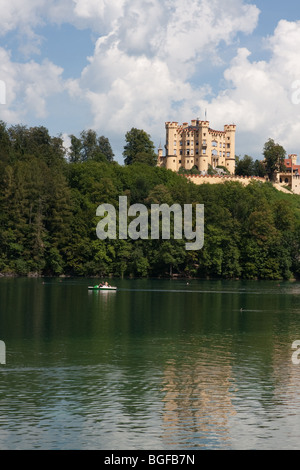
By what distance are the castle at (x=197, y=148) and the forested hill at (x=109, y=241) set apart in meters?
48.3

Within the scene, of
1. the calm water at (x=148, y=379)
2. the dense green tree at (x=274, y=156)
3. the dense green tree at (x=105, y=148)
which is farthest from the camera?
the dense green tree at (x=105, y=148)

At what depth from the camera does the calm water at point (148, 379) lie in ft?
77.8

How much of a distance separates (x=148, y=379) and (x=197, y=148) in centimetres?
15270

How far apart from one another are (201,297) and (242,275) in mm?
45299

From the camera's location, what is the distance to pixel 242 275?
397ft

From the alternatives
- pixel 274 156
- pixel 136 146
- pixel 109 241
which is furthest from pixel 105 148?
pixel 109 241

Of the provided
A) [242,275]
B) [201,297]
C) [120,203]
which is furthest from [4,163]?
[201,297]

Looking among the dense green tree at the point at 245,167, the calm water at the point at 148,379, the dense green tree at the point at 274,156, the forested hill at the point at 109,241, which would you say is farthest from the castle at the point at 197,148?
the calm water at the point at 148,379

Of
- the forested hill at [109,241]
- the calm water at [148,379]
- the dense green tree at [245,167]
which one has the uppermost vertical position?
the dense green tree at [245,167]

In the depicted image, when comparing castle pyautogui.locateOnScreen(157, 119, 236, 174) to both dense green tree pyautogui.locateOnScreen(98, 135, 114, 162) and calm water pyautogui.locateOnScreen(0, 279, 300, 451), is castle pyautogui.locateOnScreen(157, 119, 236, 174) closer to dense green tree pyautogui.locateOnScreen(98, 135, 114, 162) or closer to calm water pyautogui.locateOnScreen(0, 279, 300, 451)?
dense green tree pyautogui.locateOnScreen(98, 135, 114, 162)

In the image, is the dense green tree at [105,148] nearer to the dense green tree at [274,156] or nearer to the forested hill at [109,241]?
the dense green tree at [274,156]

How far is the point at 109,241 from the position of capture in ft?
387

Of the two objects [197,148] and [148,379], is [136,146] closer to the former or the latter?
[197,148]

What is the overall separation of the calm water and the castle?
398 ft
